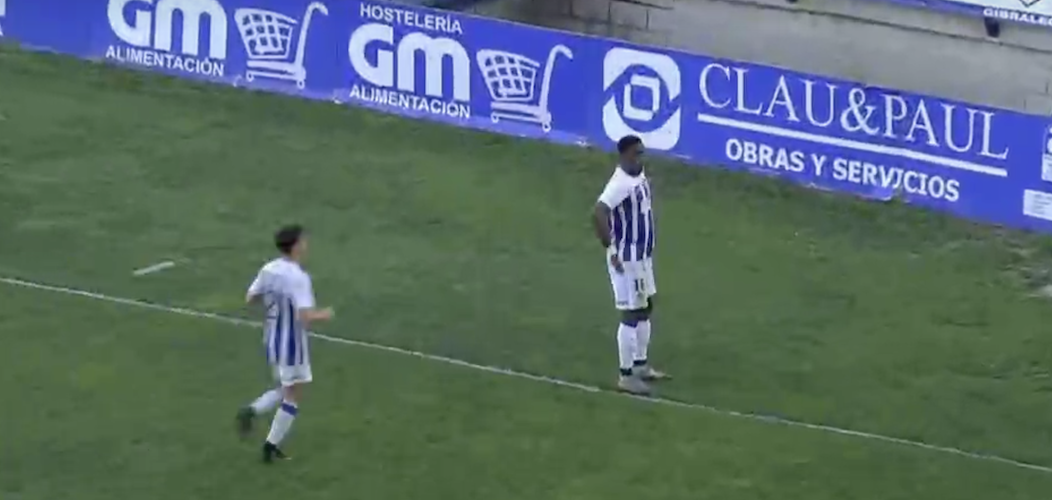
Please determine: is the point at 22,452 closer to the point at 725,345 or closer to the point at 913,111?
the point at 725,345

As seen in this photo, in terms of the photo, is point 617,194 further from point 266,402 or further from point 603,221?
point 266,402

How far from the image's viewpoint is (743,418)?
725 inches

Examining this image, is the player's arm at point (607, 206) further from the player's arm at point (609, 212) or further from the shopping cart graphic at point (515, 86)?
the shopping cart graphic at point (515, 86)

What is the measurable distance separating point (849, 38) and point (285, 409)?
635 inches

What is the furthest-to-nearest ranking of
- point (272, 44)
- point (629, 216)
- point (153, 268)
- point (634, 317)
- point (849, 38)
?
point (849, 38), point (272, 44), point (153, 268), point (634, 317), point (629, 216)

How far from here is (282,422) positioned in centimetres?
1686

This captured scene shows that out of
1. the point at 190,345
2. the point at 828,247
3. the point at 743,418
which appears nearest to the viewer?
the point at 743,418

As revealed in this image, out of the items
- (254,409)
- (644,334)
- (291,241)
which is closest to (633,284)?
(644,334)

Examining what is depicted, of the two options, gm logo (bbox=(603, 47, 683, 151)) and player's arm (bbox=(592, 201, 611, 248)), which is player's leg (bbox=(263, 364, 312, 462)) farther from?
gm logo (bbox=(603, 47, 683, 151))

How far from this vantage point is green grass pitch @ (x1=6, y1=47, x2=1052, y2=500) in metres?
17.2

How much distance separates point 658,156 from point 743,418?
7851 mm

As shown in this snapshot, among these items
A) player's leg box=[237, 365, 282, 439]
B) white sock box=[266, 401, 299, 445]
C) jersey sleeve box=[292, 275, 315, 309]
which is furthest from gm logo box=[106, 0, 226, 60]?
jersey sleeve box=[292, 275, 315, 309]

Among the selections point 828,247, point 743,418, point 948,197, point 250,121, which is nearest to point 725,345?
point 743,418

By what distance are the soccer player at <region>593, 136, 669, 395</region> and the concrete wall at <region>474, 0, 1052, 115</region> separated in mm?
12481
